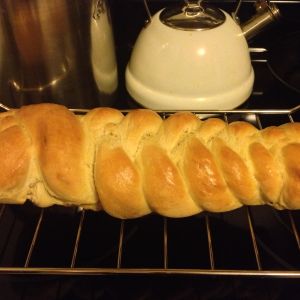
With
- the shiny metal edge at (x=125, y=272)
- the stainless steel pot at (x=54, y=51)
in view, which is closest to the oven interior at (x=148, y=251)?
the shiny metal edge at (x=125, y=272)

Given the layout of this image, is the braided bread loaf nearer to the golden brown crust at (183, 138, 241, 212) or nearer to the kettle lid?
the golden brown crust at (183, 138, 241, 212)

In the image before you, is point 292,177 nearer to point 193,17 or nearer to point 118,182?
point 118,182

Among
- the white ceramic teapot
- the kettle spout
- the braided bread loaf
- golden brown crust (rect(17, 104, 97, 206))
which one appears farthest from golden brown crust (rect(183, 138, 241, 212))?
the kettle spout

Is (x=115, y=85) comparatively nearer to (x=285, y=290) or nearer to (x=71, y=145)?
(x=71, y=145)

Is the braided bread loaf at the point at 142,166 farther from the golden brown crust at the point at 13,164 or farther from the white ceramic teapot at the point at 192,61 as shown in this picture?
the white ceramic teapot at the point at 192,61

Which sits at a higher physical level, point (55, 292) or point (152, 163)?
point (152, 163)

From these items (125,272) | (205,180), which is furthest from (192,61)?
(125,272)

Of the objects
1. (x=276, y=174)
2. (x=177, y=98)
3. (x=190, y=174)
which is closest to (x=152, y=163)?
(x=190, y=174)
